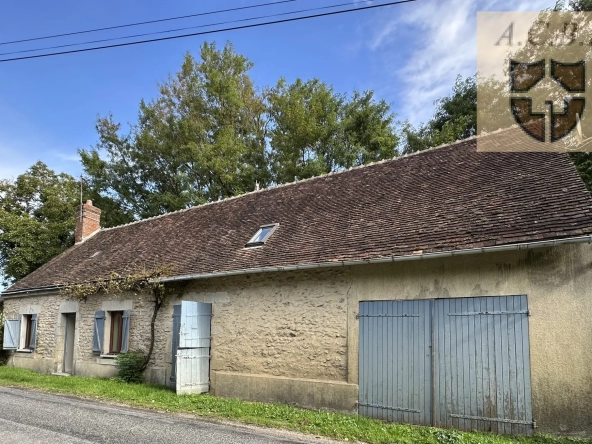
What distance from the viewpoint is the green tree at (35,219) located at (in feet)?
81.2

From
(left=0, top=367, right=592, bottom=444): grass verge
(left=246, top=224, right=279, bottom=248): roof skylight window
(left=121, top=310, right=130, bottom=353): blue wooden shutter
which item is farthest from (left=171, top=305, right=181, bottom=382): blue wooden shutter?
(left=246, top=224, right=279, bottom=248): roof skylight window

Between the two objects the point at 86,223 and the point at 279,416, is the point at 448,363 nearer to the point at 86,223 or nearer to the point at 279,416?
the point at 279,416

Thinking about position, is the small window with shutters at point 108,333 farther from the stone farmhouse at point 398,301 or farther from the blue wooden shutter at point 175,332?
the blue wooden shutter at point 175,332

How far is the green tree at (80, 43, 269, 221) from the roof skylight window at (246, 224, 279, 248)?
12128 mm

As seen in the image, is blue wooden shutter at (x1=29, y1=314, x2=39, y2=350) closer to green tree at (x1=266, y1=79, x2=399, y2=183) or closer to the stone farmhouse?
the stone farmhouse

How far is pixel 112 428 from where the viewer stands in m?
6.53

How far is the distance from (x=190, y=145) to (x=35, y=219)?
10.0m

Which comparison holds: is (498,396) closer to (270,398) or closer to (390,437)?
(390,437)

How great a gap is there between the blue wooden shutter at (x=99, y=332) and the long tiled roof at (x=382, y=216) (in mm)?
1114

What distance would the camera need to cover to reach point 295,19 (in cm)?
812

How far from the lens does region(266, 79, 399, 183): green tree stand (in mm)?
22953

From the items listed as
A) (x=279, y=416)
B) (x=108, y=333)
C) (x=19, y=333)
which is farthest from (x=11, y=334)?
(x=279, y=416)

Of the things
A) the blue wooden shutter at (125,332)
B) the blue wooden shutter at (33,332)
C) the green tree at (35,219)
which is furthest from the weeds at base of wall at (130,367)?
the green tree at (35,219)

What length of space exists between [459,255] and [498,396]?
6.96 feet
